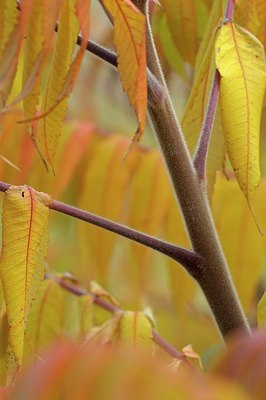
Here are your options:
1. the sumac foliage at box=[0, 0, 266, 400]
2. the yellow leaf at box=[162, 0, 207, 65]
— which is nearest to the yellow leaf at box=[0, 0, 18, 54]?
the sumac foliage at box=[0, 0, 266, 400]

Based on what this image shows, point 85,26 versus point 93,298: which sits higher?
point 85,26

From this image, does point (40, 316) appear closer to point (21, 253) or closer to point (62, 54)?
point (21, 253)

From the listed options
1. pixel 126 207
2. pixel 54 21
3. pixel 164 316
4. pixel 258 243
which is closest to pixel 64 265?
pixel 164 316

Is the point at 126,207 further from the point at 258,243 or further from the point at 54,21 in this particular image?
the point at 54,21

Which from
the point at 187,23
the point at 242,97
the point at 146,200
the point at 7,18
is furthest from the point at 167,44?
the point at 7,18

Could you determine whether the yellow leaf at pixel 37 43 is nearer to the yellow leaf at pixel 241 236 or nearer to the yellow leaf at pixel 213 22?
the yellow leaf at pixel 213 22

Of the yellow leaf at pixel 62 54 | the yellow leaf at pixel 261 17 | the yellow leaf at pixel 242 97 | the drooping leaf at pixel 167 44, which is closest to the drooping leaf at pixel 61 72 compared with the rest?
the yellow leaf at pixel 62 54
